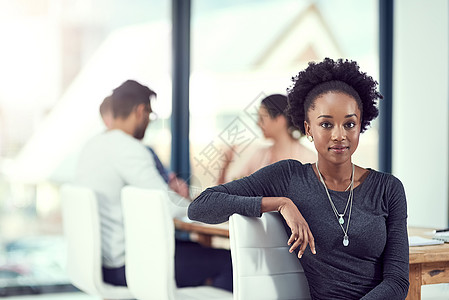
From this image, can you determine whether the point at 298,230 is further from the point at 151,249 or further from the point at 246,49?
the point at 246,49

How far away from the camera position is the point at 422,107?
186 inches

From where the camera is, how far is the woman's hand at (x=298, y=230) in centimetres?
178

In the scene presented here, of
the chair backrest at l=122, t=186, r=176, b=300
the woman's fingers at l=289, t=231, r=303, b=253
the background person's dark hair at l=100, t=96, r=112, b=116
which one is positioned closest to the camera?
the woman's fingers at l=289, t=231, r=303, b=253

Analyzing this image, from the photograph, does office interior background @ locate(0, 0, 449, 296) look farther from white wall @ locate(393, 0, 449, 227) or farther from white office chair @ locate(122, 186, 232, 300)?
white office chair @ locate(122, 186, 232, 300)

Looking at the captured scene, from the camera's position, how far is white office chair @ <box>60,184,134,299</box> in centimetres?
279

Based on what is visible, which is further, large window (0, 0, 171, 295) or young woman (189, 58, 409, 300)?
large window (0, 0, 171, 295)

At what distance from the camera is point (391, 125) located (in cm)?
504

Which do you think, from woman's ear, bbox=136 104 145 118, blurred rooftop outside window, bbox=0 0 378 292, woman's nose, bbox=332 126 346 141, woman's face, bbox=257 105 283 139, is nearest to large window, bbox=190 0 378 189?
blurred rooftop outside window, bbox=0 0 378 292

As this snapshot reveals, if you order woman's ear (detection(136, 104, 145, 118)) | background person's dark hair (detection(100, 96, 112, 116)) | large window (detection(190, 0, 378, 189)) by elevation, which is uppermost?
large window (detection(190, 0, 378, 189))

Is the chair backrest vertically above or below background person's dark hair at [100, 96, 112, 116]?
below

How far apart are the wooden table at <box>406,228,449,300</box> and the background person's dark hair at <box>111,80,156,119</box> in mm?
1652

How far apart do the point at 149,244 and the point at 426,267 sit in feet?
3.30

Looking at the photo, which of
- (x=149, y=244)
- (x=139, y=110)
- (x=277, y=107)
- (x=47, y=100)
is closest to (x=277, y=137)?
(x=277, y=107)

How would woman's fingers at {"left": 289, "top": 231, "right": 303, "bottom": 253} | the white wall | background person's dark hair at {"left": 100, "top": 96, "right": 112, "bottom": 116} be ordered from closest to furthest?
woman's fingers at {"left": 289, "top": 231, "right": 303, "bottom": 253} < background person's dark hair at {"left": 100, "top": 96, "right": 112, "bottom": 116} < the white wall
